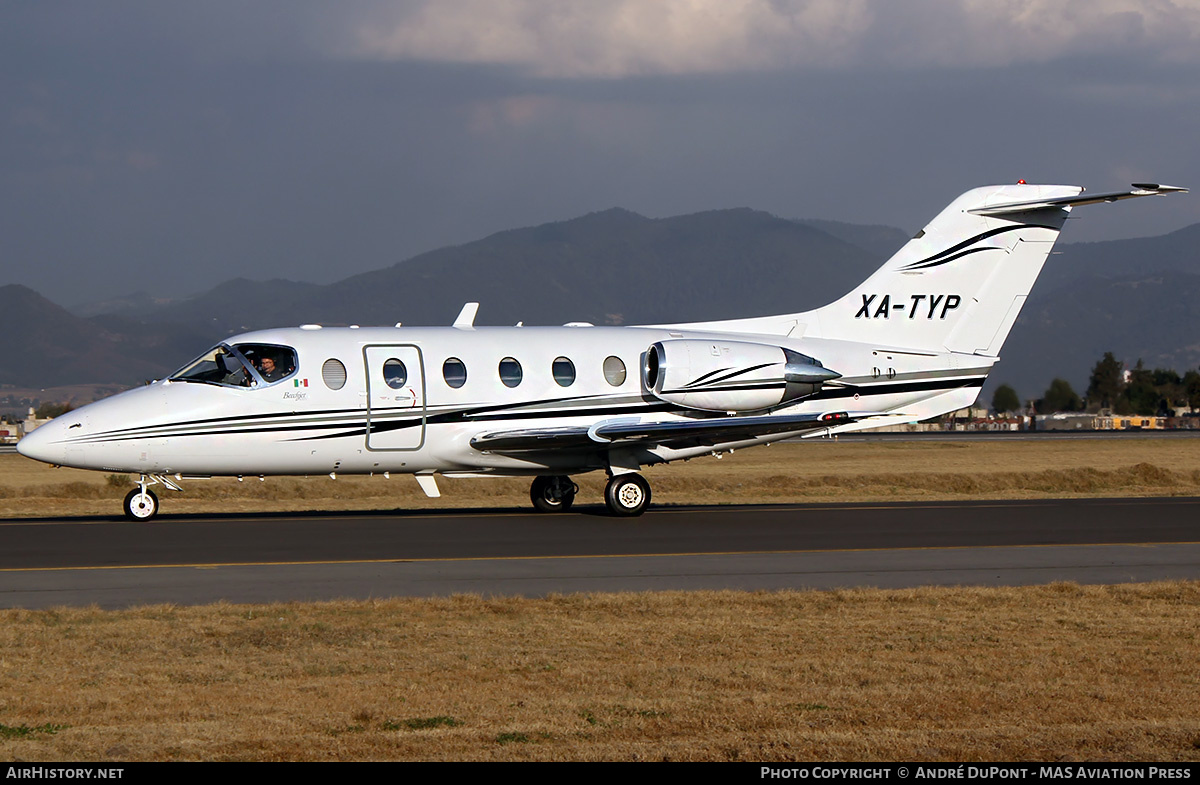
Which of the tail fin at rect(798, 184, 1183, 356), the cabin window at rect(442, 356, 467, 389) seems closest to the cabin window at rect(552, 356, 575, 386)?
the cabin window at rect(442, 356, 467, 389)

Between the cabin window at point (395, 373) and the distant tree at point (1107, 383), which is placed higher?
the distant tree at point (1107, 383)

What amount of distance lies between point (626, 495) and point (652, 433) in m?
1.33

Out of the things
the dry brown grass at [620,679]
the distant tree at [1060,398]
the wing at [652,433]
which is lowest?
the dry brown grass at [620,679]

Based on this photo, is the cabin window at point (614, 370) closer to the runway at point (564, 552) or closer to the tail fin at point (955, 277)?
the runway at point (564, 552)

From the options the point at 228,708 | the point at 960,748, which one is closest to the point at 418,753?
the point at 228,708

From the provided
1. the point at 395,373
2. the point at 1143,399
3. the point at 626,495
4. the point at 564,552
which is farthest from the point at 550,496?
the point at 1143,399

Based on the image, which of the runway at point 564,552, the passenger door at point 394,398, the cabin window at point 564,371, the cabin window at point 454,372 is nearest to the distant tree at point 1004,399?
the runway at point 564,552

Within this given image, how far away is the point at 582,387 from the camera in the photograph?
24500mm

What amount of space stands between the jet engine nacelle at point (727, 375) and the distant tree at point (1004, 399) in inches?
5529

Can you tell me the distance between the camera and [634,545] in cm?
1927

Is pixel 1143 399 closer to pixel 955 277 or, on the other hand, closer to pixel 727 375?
pixel 955 277

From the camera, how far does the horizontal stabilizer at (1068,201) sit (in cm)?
2452

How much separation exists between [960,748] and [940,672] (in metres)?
2.36
